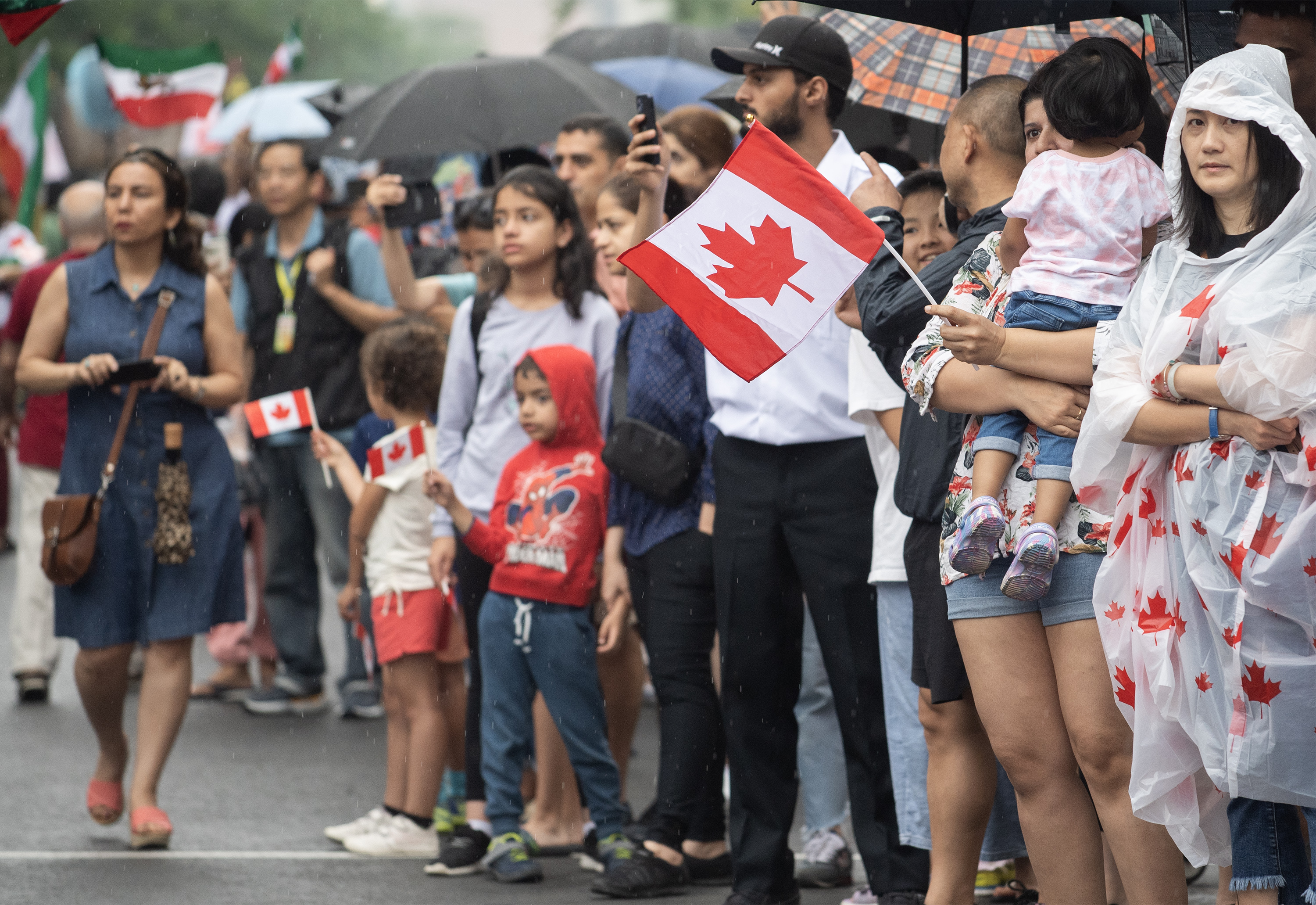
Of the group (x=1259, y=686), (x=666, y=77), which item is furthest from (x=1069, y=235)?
(x=666, y=77)

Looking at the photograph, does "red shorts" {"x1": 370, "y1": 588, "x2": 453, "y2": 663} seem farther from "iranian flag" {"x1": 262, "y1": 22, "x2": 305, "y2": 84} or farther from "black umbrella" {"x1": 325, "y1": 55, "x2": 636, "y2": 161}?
"iranian flag" {"x1": 262, "y1": 22, "x2": 305, "y2": 84}

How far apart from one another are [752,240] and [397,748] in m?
2.73

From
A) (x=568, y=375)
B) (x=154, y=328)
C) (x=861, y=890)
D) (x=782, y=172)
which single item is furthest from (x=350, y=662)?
(x=782, y=172)

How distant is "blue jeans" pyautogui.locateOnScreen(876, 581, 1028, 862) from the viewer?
180 inches

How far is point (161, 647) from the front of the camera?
5.99 metres

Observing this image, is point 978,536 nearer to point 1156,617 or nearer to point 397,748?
point 1156,617

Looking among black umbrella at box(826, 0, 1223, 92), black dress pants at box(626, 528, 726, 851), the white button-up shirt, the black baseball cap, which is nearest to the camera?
black umbrella at box(826, 0, 1223, 92)

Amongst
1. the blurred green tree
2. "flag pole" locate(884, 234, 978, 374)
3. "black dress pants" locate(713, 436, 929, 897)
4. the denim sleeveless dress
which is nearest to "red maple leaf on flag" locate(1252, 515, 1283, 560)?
"flag pole" locate(884, 234, 978, 374)

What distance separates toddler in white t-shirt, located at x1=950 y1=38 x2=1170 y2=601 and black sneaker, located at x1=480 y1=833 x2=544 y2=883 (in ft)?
7.58

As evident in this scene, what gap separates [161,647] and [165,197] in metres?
1.76

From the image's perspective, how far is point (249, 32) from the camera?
2263 inches

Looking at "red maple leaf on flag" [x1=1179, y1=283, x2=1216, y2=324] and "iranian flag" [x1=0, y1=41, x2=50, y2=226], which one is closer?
"red maple leaf on flag" [x1=1179, y1=283, x2=1216, y2=324]

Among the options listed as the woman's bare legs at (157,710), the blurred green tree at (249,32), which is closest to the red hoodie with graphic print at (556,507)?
the woman's bare legs at (157,710)

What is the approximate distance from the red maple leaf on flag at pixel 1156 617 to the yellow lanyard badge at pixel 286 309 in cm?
576
